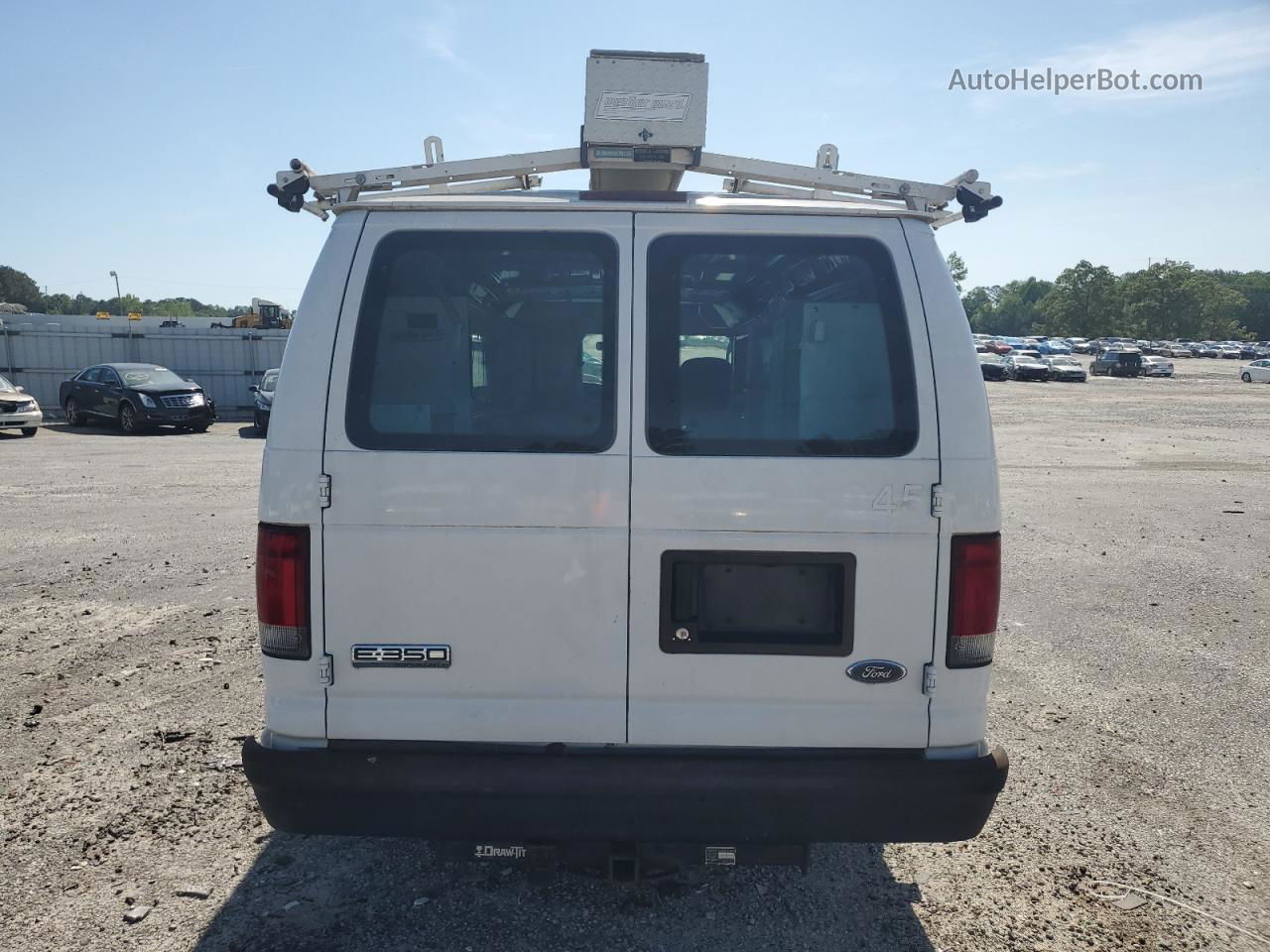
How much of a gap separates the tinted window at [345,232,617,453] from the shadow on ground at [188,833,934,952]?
168cm

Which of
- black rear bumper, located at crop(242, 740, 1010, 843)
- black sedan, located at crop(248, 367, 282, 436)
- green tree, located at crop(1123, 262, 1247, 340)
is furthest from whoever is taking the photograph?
green tree, located at crop(1123, 262, 1247, 340)

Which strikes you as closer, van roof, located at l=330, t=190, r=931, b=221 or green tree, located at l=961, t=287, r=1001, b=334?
van roof, located at l=330, t=190, r=931, b=221

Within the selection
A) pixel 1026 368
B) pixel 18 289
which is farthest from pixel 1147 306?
pixel 18 289

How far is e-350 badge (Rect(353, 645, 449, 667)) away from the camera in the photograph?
2.60 metres

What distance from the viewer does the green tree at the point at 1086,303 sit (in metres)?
122

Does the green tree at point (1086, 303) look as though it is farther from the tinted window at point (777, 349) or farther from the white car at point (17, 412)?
the tinted window at point (777, 349)

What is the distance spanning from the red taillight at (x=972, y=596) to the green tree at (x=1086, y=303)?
5430 inches

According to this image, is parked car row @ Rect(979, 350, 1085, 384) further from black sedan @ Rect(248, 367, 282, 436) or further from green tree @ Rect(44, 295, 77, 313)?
green tree @ Rect(44, 295, 77, 313)

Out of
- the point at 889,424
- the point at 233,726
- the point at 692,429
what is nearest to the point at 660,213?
the point at 692,429

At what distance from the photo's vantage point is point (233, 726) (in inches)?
177

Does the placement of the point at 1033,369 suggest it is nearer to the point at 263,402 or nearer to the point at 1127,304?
the point at 263,402

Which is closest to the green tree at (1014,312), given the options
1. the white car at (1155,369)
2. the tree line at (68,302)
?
the white car at (1155,369)

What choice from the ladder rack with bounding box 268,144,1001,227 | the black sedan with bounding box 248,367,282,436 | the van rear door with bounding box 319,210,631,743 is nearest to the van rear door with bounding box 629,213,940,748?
the van rear door with bounding box 319,210,631,743

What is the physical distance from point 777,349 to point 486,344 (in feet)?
3.00
